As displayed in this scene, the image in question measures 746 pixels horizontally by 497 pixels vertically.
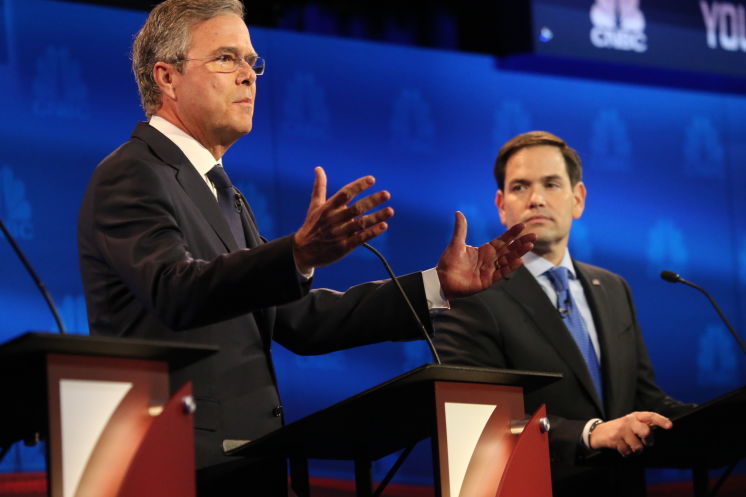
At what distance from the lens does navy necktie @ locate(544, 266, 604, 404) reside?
374 centimetres

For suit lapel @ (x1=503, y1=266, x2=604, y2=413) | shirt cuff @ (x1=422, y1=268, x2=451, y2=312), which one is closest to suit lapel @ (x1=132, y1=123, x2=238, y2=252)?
shirt cuff @ (x1=422, y1=268, x2=451, y2=312)

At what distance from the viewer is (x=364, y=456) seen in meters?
2.75

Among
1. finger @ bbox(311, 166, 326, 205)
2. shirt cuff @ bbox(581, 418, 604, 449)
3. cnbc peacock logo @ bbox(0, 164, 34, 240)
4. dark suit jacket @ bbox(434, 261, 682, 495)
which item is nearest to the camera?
finger @ bbox(311, 166, 326, 205)

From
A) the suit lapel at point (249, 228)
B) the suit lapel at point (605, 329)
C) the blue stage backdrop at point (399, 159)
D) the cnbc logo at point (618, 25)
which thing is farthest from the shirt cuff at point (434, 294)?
the cnbc logo at point (618, 25)

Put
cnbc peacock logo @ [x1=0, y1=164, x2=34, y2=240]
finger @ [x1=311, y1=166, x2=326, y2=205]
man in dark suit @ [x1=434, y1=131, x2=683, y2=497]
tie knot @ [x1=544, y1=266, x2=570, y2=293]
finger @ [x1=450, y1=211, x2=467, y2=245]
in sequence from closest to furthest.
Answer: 1. finger @ [x1=311, y1=166, x2=326, y2=205]
2. finger @ [x1=450, y1=211, x2=467, y2=245]
3. man in dark suit @ [x1=434, y1=131, x2=683, y2=497]
4. tie knot @ [x1=544, y1=266, x2=570, y2=293]
5. cnbc peacock logo @ [x1=0, y1=164, x2=34, y2=240]

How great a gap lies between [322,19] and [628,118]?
1.76 meters

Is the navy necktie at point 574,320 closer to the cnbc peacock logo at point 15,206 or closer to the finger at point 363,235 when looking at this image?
the finger at point 363,235

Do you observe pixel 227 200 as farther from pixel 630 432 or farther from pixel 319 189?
pixel 630 432

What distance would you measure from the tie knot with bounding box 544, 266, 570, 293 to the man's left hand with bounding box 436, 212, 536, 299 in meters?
1.29

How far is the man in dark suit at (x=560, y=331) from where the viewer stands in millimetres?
3459

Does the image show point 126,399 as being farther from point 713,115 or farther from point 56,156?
point 713,115

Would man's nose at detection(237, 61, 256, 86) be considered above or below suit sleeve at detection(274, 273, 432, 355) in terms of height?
above

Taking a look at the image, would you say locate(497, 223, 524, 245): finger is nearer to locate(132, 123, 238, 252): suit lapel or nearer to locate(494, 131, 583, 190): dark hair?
locate(132, 123, 238, 252): suit lapel

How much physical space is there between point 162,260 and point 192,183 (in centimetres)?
39
